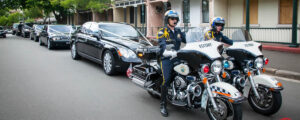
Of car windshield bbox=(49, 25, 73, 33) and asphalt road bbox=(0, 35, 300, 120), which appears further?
car windshield bbox=(49, 25, 73, 33)

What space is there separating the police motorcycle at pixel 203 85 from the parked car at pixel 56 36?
1209cm

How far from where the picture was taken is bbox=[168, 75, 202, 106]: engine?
13.9 ft

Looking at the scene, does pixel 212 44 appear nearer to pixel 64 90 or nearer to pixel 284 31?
pixel 64 90

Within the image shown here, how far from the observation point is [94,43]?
9148 millimetres

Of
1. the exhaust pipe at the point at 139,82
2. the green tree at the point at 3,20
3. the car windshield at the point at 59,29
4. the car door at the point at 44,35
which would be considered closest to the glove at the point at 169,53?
the exhaust pipe at the point at 139,82

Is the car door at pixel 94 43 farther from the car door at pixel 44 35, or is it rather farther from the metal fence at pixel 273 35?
the car door at pixel 44 35

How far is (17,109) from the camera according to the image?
4.99 meters

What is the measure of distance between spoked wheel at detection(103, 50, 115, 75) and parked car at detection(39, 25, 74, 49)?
27.2 ft

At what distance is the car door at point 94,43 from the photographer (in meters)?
8.89

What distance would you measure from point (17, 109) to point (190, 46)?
11.1 feet

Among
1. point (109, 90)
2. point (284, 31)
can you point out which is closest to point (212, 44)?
point (109, 90)

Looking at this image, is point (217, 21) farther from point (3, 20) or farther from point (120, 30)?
point (3, 20)

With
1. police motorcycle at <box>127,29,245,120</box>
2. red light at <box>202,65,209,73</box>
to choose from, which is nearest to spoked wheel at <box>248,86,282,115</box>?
police motorcycle at <box>127,29,245,120</box>

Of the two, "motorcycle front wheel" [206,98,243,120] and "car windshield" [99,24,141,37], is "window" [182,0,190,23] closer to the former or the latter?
"car windshield" [99,24,141,37]
